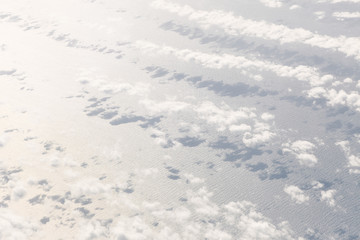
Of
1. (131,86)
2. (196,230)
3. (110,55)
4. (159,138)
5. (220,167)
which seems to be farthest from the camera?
(110,55)

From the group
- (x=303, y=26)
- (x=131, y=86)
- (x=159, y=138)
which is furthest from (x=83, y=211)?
(x=303, y=26)

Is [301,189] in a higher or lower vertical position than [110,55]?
lower

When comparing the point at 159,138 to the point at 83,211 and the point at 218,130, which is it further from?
the point at 83,211

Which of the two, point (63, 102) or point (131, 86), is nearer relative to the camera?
point (63, 102)

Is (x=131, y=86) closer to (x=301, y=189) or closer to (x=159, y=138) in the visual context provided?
(x=159, y=138)

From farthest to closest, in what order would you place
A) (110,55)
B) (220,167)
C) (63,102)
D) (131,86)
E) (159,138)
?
1. (110,55)
2. (131,86)
3. (63,102)
4. (159,138)
5. (220,167)

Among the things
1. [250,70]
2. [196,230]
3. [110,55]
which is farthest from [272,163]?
[110,55]

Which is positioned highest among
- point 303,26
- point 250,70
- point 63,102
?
point 303,26
